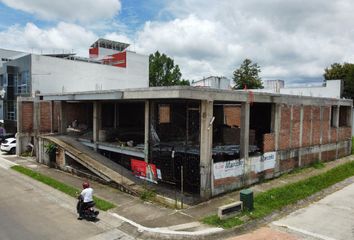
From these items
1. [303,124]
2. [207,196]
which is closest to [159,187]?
[207,196]

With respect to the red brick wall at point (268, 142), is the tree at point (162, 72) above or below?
above

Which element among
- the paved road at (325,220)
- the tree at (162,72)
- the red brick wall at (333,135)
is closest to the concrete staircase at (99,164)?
the paved road at (325,220)

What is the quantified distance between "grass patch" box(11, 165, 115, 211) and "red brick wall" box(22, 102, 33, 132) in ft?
21.6

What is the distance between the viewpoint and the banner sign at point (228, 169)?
1438cm

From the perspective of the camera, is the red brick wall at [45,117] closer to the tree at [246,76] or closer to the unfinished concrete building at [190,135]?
the unfinished concrete building at [190,135]

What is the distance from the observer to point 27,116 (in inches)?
1089

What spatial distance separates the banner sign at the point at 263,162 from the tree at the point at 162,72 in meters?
45.0

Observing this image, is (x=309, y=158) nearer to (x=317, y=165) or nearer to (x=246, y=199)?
(x=317, y=165)

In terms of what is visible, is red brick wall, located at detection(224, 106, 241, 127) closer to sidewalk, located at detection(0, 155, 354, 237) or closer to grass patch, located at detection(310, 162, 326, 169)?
grass patch, located at detection(310, 162, 326, 169)

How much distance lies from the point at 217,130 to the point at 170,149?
6405 mm

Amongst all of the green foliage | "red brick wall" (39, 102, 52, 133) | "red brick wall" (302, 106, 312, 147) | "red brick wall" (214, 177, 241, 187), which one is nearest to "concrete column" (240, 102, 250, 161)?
"red brick wall" (214, 177, 241, 187)

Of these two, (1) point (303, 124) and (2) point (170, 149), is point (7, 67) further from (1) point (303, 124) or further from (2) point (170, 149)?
(1) point (303, 124)

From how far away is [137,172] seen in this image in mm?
17094

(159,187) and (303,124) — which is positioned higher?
(303,124)
